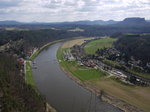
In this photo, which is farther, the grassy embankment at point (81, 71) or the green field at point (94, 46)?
the green field at point (94, 46)

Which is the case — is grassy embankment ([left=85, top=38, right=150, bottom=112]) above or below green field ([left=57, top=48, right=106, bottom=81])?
A: below

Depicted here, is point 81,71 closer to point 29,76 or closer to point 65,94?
point 29,76

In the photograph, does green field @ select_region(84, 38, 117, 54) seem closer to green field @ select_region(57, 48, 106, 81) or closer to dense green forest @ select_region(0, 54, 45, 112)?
green field @ select_region(57, 48, 106, 81)

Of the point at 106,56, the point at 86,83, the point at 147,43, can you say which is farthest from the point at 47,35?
the point at 86,83

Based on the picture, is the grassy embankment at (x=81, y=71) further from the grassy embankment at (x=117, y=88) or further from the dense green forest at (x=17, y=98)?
the dense green forest at (x=17, y=98)

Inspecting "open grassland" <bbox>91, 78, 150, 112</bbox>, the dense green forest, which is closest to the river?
"open grassland" <bbox>91, 78, 150, 112</bbox>

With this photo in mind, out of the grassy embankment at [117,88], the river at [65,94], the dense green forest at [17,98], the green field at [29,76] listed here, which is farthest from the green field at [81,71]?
the dense green forest at [17,98]

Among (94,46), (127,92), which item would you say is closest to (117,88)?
(127,92)
